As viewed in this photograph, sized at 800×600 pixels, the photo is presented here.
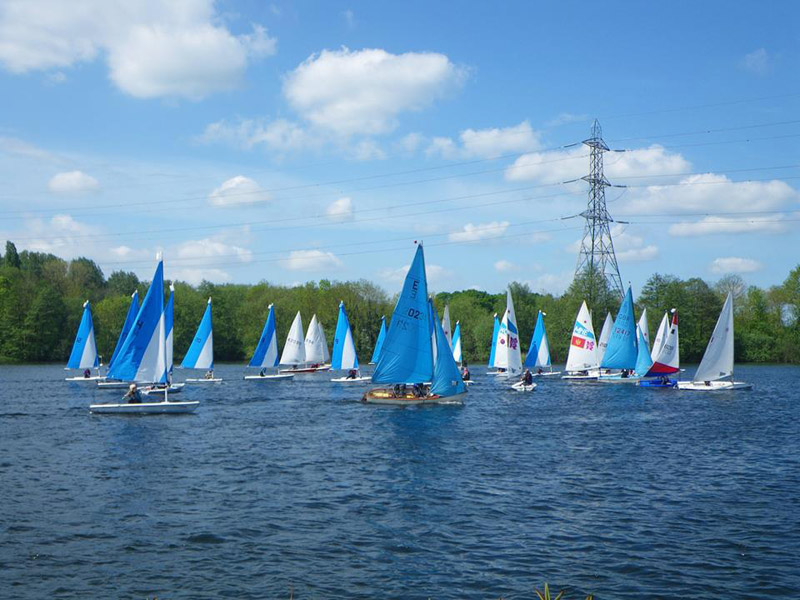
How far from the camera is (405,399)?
43500 millimetres

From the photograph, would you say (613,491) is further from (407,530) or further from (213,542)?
(213,542)

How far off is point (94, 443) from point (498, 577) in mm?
21006

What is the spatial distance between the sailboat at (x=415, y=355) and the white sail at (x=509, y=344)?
1690cm

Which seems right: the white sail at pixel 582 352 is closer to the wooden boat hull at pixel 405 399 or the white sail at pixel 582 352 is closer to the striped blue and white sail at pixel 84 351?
the wooden boat hull at pixel 405 399

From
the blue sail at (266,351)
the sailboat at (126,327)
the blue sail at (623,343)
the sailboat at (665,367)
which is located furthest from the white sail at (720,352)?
the sailboat at (126,327)

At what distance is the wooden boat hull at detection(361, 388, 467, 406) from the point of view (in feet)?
143

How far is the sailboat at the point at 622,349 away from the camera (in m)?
63.5

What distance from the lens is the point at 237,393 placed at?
55.8m

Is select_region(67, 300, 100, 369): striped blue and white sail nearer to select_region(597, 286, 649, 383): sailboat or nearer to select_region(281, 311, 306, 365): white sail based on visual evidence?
select_region(281, 311, 306, 365): white sail

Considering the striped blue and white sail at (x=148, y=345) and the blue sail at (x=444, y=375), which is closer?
the striped blue and white sail at (x=148, y=345)

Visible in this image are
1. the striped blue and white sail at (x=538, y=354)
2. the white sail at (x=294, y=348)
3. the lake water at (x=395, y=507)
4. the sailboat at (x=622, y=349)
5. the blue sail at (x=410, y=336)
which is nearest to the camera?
the lake water at (x=395, y=507)

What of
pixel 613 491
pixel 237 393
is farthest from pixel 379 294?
pixel 613 491

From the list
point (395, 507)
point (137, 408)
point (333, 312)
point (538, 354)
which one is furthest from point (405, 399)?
point (333, 312)

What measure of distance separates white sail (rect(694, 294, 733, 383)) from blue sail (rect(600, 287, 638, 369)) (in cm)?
783
